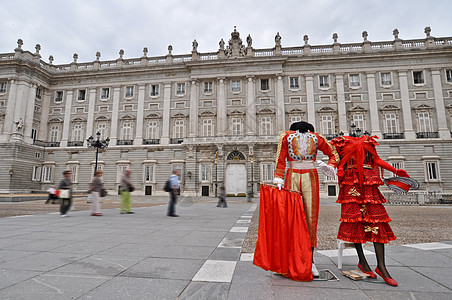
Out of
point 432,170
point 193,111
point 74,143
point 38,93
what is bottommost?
point 432,170

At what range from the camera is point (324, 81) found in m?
25.7

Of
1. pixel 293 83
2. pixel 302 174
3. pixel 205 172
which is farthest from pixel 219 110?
pixel 302 174

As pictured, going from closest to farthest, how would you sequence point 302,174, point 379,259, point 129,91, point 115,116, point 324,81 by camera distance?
point 379,259 → point 302,174 → point 324,81 → point 115,116 → point 129,91

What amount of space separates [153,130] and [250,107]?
1040cm

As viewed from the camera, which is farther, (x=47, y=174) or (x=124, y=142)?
(x=47, y=174)

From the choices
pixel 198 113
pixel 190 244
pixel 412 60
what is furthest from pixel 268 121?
pixel 190 244

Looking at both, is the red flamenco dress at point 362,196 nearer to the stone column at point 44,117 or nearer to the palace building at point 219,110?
the palace building at point 219,110

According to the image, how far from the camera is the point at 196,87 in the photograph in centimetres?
2714

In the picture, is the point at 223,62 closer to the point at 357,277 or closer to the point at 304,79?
the point at 304,79

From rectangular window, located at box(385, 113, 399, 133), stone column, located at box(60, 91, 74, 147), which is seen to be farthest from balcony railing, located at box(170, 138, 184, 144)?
rectangular window, located at box(385, 113, 399, 133)

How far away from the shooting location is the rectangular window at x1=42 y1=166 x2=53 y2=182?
2778 centimetres

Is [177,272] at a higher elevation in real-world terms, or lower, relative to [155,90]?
lower

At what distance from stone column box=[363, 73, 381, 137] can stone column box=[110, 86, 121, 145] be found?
25.5m

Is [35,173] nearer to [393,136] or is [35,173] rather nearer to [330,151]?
[330,151]
